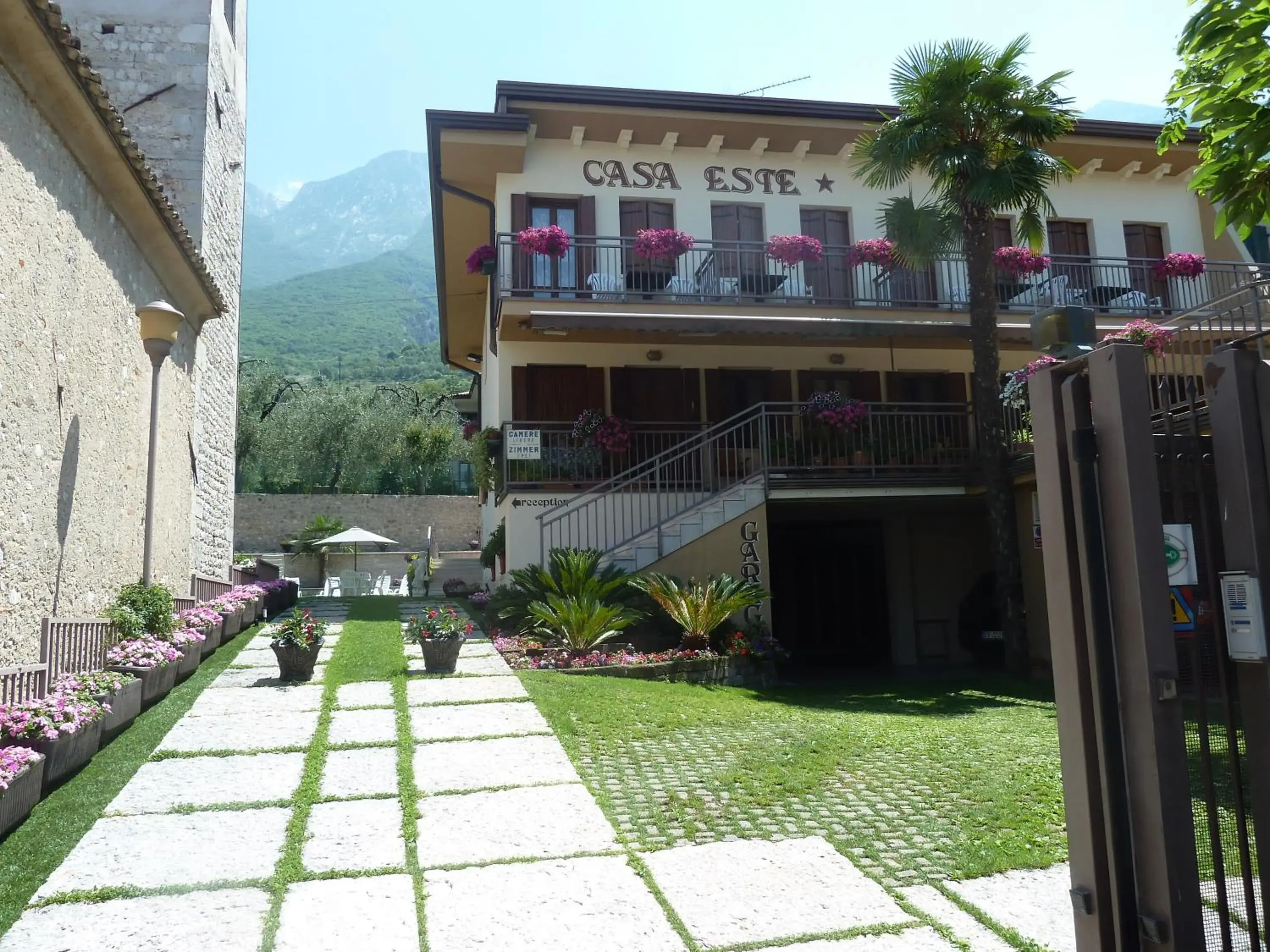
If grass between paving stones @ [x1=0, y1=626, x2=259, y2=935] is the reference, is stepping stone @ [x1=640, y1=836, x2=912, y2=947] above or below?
below

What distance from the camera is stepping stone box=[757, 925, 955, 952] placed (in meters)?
3.18

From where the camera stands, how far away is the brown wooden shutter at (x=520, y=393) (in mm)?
13898

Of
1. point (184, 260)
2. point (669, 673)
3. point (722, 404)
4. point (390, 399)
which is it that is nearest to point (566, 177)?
point (722, 404)

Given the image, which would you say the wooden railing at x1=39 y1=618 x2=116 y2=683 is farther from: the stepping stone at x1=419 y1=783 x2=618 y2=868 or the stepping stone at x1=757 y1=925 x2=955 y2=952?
the stepping stone at x1=757 y1=925 x2=955 y2=952

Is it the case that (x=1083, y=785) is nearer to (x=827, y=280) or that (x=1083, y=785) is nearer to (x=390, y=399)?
(x=827, y=280)

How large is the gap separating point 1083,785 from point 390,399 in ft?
160

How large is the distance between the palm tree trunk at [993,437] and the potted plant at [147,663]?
860 centimetres

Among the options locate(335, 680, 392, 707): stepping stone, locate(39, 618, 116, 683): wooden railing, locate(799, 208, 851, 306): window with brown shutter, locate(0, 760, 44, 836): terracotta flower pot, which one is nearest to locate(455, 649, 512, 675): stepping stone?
locate(335, 680, 392, 707): stepping stone

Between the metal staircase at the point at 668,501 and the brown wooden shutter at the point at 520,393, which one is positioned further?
the brown wooden shutter at the point at 520,393

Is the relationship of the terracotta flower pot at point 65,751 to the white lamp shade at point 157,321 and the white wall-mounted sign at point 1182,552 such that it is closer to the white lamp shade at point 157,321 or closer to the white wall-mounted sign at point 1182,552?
the white lamp shade at point 157,321

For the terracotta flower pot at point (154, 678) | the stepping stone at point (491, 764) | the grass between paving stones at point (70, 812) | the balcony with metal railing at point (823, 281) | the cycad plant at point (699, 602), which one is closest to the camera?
the grass between paving stones at point (70, 812)

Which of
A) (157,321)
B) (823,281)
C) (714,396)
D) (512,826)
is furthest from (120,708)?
(823,281)

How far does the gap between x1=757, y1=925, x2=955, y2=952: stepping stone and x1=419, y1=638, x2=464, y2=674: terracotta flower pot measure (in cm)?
534

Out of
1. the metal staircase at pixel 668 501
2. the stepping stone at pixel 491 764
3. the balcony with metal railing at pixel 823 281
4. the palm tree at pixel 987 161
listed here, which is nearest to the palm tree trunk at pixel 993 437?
the palm tree at pixel 987 161
